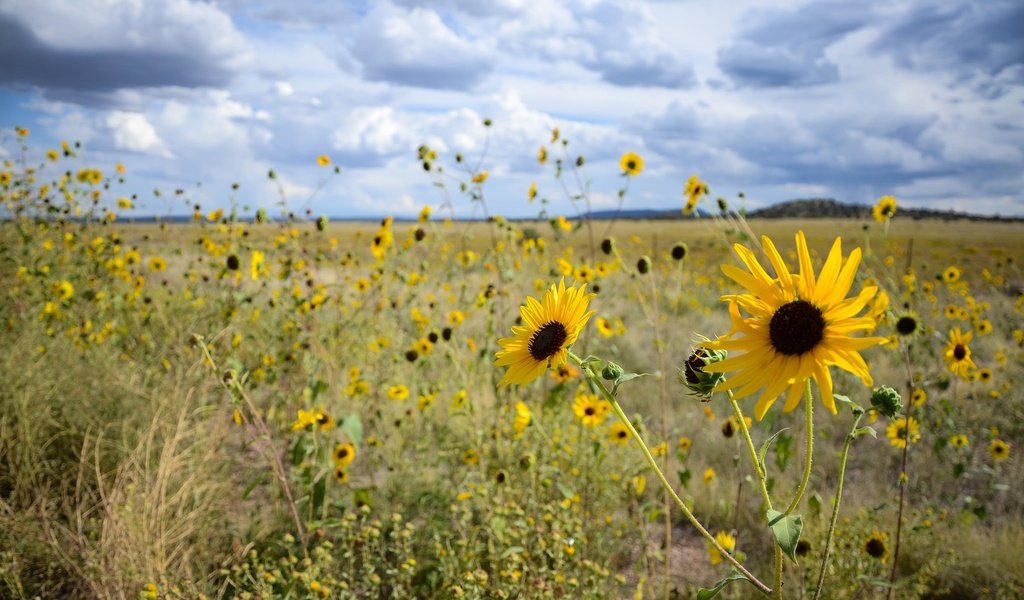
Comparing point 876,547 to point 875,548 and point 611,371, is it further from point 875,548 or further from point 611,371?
point 611,371

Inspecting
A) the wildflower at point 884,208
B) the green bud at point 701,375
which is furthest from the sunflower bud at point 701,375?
the wildflower at point 884,208

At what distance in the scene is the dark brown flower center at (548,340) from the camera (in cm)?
121

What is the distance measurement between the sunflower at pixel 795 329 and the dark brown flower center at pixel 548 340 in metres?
0.33

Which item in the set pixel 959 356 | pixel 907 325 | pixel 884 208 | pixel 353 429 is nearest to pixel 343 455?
pixel 353 429

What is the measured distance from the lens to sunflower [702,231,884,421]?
3.04 ft

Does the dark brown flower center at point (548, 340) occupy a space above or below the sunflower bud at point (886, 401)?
above

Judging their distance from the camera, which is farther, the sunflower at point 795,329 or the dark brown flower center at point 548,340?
the dark brown flower center at point 548,340

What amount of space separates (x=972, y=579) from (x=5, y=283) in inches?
270

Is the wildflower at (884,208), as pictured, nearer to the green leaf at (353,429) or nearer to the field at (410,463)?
the field at (410,463)

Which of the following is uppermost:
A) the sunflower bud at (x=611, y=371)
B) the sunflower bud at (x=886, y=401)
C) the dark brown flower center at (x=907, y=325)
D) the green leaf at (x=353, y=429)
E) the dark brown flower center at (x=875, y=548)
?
the sunflower bud at (x=611, y=371)

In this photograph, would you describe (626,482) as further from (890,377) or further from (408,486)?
(890,377)

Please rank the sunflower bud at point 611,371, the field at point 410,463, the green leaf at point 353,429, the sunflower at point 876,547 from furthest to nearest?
the green leaf at point 353,429 < the sunflower at point 876,547 < the field at point 410,463 < the sunflower bud at point 611,371

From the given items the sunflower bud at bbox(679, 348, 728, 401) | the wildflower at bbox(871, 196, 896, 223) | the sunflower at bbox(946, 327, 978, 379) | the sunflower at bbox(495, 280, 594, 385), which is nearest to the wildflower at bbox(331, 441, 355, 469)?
the sunflower at bbox(495, 280, 594, 385)

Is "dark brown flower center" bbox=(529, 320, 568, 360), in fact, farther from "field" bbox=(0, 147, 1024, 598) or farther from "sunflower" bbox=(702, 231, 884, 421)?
"sunflower" bbox=(702, 231, 884, 421)
